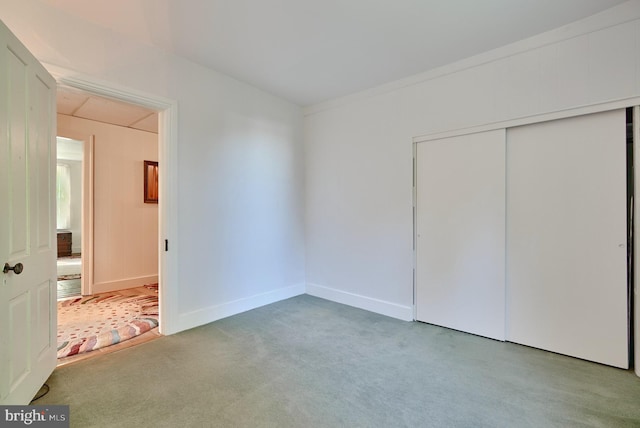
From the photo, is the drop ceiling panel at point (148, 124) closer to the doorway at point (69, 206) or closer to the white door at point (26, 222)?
the white door at point (26, 222)

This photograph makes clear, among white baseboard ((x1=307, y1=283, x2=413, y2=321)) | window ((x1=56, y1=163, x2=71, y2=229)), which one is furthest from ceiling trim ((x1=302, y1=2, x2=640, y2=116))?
window ((x1=56, y1=163, x2=71, y2=229))

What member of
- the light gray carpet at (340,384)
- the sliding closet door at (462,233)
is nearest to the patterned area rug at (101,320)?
the light gray carpet at (340,384)

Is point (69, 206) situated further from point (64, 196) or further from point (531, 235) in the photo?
point (531, 235)

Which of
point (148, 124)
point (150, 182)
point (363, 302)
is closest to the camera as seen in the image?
point (363, 302)

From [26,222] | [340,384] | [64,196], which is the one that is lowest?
[340,384]

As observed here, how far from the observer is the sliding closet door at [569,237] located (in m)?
2.39

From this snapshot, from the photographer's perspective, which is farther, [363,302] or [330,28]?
[363,302]

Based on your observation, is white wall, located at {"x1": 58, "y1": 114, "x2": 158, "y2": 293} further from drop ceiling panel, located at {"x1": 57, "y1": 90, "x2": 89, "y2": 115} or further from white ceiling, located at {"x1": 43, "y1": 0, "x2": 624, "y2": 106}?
white ceiling, located at {"x1": 43, "y1": 0, "x2": 624, "y2": 106}

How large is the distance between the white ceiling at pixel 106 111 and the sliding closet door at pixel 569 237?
4262 mm

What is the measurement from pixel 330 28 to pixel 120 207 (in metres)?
4.30

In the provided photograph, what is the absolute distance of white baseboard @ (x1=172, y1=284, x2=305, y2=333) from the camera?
124 inches

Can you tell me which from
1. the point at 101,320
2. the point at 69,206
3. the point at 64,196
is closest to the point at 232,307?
the point at 101,320

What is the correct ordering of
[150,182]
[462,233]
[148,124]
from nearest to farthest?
[462,233], [148,124], [150,182]

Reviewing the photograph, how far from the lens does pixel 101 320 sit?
338cm
